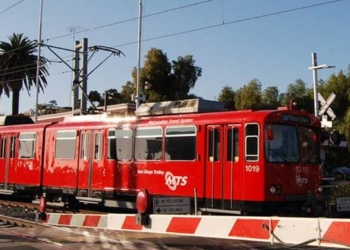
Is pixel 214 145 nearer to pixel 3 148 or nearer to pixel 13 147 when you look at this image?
pixel 13 147

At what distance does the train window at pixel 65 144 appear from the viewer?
1733cm

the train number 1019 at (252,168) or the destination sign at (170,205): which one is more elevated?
the train number 1019 at (252,168)

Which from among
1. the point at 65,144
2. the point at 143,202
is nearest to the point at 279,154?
the point at 143,202

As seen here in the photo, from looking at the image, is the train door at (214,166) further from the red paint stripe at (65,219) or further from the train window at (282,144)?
the red paint stripe at (65,219)

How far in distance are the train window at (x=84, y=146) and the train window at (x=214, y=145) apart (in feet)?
17.1

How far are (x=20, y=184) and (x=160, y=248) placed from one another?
1217cm

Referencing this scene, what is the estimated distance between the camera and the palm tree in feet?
A: 146

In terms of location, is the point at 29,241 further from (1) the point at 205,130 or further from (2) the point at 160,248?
(1) the point at 205,130

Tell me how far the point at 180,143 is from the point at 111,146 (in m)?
2.92

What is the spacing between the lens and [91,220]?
10.4 m

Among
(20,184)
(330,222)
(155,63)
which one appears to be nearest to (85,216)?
(330,222)

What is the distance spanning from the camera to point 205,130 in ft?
43.3

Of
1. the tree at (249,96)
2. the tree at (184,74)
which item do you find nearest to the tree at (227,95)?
the tree at (249,96)

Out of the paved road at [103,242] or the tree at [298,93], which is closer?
the paved road at [103,242]
